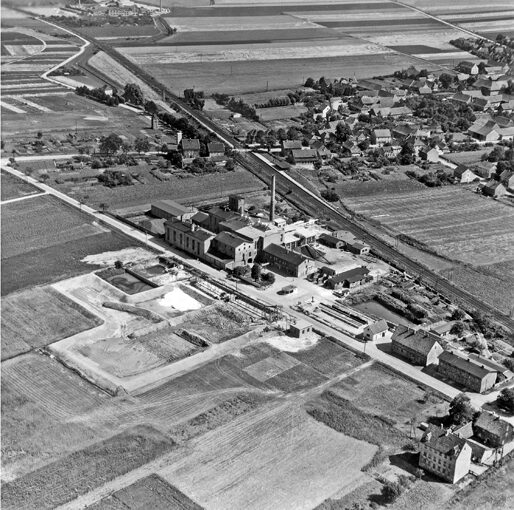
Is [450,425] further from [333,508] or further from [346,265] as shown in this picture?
[346,265]

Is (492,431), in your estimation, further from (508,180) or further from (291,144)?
(291,144)

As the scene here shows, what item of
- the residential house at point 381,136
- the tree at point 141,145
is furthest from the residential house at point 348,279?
the residential house at point 381,136

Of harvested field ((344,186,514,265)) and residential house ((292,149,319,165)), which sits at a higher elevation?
residential house ((292,149,319,165))

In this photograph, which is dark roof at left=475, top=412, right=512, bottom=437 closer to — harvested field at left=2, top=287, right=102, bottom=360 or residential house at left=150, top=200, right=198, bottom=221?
harvested field at left=2, top=287, right=102, bottom=360

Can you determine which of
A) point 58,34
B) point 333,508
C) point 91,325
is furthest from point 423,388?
point 58,34

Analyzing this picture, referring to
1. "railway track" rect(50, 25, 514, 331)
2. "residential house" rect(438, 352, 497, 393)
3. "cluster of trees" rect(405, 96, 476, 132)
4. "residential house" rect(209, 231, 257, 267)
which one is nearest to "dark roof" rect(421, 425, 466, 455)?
"residential house" rect(438, 352, 497, 393)

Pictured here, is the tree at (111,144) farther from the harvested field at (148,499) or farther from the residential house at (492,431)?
the residential house at (492,431)
